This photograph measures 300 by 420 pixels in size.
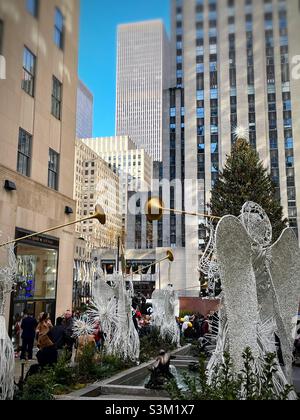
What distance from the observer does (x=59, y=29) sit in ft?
77.7

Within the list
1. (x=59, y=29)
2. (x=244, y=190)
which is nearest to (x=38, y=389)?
(x=59, y=29)

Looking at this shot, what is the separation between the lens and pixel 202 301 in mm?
42531

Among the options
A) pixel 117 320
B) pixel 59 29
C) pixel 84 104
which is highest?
pixel 59 29

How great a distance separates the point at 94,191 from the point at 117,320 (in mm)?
117811

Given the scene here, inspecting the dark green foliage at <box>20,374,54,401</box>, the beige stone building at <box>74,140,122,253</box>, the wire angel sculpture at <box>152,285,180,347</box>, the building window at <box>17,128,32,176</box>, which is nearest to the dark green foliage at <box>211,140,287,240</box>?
the wire angel sculpture at <box>152,285,180,347</box>

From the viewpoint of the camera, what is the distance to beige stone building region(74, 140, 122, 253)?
405 ft

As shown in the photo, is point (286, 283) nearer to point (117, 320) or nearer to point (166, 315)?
point (117, 320)

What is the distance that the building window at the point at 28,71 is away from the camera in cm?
→ 2009

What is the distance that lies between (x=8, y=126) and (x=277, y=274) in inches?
554

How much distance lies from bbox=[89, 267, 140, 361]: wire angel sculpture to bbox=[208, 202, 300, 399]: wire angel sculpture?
5168 millimetres

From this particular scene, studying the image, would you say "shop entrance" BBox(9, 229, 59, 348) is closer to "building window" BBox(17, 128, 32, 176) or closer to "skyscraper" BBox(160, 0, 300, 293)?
"building window" BBox(17, 128, 32, 176)

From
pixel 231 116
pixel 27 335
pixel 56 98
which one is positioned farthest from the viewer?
pixel 231 116

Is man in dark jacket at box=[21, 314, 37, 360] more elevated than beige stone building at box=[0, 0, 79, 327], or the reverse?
beige stone building at box=[0, 0, 79, 327]

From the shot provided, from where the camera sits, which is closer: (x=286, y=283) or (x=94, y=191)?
(x=286, y=283)
